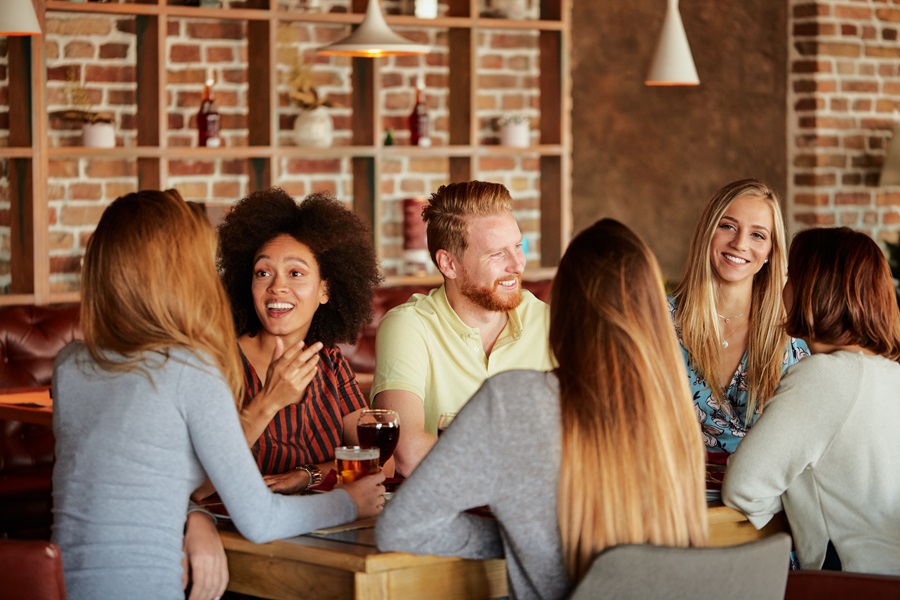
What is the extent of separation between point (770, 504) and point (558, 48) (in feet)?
13.8

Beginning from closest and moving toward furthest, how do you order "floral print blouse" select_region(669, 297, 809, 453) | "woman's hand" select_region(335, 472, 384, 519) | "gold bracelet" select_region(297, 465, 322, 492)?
"woman's hand" select_region(335, 472, 384, 519) < "gold bracelet" select_region(297, 465, 322, 492) < "floral print blouse" select_region(669, 297, 809, 453)

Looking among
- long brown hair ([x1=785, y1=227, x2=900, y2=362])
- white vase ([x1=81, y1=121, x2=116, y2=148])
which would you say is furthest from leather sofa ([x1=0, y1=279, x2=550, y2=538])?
long brown hair ([x1=785, y1=227, x2=900, y2=362])

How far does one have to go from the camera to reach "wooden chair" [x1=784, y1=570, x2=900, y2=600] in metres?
2.23

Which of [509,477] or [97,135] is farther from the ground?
[97,135]

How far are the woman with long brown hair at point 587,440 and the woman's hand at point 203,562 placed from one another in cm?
41

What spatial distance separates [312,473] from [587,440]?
1.01 metres

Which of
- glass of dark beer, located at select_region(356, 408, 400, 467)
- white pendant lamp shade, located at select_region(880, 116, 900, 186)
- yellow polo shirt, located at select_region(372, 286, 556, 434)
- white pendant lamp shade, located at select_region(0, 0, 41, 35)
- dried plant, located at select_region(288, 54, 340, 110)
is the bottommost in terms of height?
glass of dark beer, located at select_region(356, 408, 400, 467)

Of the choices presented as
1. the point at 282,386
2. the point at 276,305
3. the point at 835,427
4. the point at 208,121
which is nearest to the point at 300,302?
the point at 276,305

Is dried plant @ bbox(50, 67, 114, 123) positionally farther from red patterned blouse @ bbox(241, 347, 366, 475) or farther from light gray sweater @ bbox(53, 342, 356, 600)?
light gray sweater @ bbox(53, 342, 356, 600)

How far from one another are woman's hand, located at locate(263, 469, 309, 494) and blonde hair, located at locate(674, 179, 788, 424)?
1.14m

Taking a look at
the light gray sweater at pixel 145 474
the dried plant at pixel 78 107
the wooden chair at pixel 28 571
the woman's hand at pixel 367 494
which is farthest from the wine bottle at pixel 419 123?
the wooden chair at pixel 28 571

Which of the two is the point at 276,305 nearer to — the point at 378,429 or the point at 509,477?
the point at 378,429

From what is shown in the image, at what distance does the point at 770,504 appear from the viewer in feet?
8.19

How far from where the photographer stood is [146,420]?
2.19 metres
